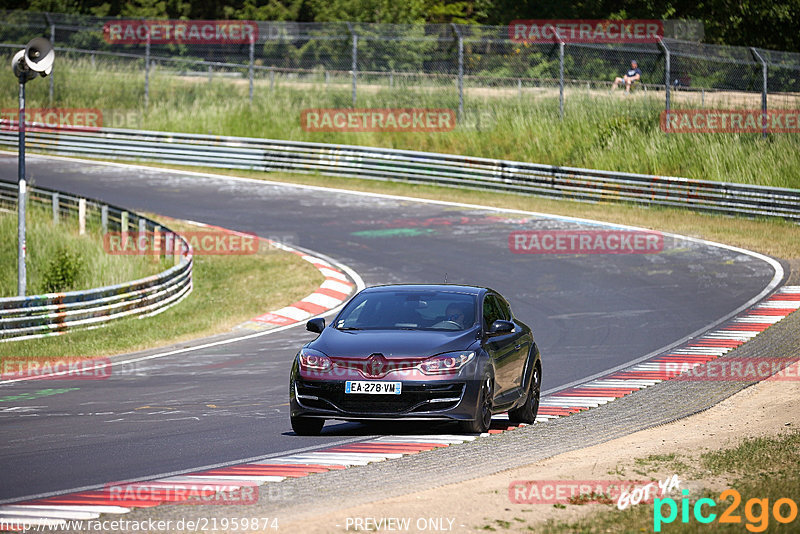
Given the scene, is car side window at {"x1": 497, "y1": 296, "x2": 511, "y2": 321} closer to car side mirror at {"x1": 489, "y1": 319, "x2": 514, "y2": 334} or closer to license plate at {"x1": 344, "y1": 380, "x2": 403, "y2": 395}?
car side mirror at {"x1": 489, "y1": 319, "x2": 514, "y2": 334}

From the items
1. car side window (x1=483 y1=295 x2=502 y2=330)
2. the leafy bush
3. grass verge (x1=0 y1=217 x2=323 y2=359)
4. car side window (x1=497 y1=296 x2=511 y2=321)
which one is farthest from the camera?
the leafy bush

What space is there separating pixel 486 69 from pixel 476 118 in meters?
1.53

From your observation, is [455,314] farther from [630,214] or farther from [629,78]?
[629,78]

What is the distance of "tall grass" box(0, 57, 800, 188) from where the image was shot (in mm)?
32250

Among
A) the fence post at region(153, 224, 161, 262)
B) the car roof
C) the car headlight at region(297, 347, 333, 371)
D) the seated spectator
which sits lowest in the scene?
the fence post at region(153, 224, 161, 262)

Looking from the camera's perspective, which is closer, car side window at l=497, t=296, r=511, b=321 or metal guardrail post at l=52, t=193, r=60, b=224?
car side window at l=497, t=296, r=511, b=321

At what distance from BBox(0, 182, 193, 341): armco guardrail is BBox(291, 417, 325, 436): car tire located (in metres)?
8.90

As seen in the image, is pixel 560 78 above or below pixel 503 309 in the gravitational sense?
above

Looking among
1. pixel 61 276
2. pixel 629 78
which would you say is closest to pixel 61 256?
pixel 61 276

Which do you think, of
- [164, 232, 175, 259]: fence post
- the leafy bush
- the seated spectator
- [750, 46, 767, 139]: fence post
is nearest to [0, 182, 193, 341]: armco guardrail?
[164, 232, 175, 259]: fence post

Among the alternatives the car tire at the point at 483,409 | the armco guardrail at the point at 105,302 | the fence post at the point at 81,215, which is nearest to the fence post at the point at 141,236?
the armco guardrail at the point at 105,302

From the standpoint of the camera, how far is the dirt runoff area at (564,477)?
736 cm

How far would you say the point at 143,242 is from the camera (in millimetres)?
25469

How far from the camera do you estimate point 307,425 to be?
11203 millimetres
